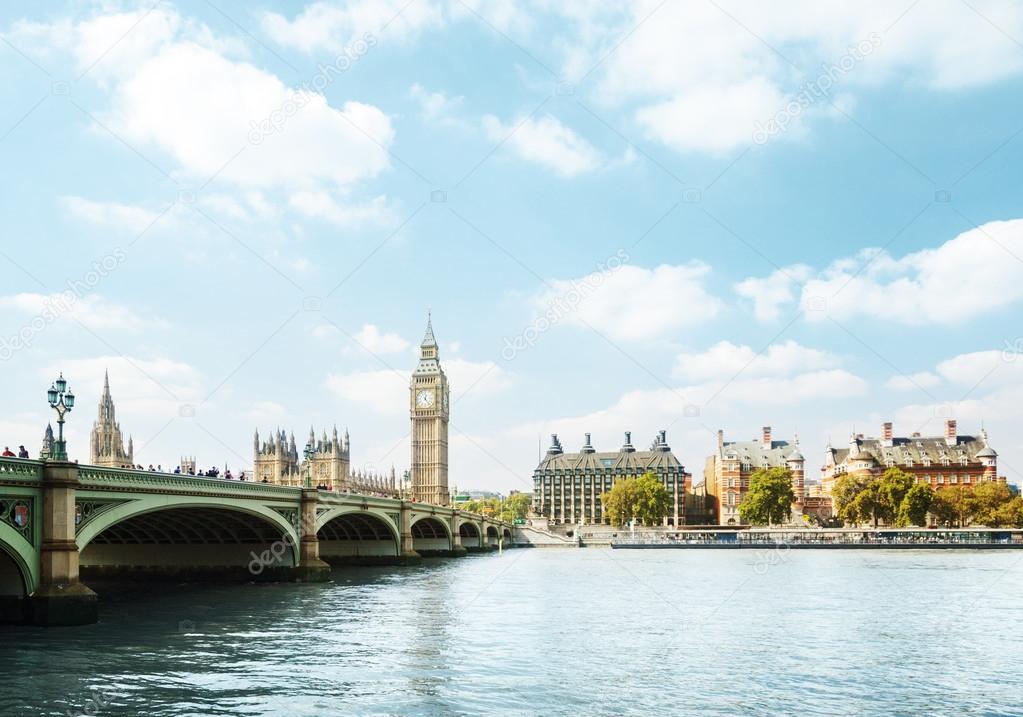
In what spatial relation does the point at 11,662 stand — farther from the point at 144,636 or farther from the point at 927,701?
the point at 927,701

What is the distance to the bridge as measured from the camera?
110 feet

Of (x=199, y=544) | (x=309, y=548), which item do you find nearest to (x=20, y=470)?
(x=309, y=548)

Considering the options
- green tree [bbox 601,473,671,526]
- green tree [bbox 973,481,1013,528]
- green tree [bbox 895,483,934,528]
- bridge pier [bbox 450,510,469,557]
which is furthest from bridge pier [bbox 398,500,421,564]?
green tree [bbox 973,481,1013,528]

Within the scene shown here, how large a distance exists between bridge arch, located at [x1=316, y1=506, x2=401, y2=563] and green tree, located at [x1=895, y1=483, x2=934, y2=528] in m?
76.7

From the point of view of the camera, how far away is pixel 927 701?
2419cm

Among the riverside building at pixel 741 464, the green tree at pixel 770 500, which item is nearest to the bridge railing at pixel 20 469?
the green tree at pixel 770 500

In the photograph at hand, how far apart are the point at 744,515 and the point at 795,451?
31.4 m

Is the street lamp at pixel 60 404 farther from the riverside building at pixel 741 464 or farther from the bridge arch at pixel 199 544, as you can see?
the riverside building at pixel 741 464

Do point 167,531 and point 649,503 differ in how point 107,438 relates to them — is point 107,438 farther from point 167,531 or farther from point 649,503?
point 167,531

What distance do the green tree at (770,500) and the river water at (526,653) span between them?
3621 inches

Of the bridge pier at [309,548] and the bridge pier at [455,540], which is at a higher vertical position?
the bridge pier at [309,548]

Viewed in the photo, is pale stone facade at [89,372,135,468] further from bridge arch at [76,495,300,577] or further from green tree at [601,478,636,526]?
bridge arch at [76,495,300,577]

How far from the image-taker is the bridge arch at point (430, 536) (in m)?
109

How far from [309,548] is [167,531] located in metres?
9.29
